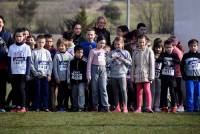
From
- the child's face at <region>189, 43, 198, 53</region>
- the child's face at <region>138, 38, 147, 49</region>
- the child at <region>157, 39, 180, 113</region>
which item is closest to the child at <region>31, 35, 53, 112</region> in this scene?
the child's face at <region>138, 38, 147, 49</region>

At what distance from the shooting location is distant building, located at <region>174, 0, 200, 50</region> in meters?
14.5

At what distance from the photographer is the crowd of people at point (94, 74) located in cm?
1258

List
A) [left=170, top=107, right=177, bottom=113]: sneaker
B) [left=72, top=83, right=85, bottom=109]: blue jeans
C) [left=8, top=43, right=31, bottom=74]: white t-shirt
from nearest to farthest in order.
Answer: [left=8, top=43, right=31, bottom=74]: white t-shirt < [left=72, top=83, right=85, bottom=109]: blue jeans < [left=170, top=107, right=177, bottom=113]: sneaker

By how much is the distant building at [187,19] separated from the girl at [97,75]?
10.0 feet

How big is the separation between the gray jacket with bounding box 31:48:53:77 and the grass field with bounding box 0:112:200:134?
1.07 meters

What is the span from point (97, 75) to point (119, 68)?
0.53 m

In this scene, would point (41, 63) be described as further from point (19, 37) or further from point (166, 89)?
point (166, 89)

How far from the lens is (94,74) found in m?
12.7

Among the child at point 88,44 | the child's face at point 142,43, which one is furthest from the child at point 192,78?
the child at point 88,44

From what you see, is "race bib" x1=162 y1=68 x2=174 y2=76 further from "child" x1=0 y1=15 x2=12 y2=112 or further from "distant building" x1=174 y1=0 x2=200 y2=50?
"child" x1=0 y1=15 x2=12 y2=112

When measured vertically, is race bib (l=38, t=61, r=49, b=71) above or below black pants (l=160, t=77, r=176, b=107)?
above

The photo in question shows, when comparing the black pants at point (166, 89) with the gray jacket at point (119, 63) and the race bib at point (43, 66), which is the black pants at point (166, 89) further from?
the race bib at point (43, 66)

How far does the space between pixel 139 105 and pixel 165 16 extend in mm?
46018

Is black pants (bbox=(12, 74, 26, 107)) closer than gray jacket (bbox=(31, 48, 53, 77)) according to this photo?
Yes
